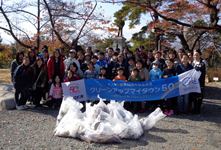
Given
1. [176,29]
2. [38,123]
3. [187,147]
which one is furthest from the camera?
[176,29]

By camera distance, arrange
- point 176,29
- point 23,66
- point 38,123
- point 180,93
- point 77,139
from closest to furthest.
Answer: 1. point 77,139
2. point 38,123
3. point 180,93
4. point 23,66
5. point 176,29

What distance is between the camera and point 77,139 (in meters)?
3.50

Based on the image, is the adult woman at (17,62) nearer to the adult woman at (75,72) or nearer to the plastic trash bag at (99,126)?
the adult woman at (75,72)

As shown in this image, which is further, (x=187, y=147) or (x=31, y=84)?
(x=31, y=84)

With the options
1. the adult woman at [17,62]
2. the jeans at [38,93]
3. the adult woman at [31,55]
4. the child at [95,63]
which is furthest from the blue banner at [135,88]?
the adult woman at [17,62]

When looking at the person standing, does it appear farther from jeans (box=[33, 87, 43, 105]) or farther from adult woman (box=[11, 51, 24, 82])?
adult woman (box=[11, 51, 24, 82])

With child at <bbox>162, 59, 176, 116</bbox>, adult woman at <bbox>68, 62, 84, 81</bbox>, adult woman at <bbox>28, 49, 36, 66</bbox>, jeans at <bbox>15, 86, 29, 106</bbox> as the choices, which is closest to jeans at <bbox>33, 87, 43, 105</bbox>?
jeans at <bbox>15, 86, 29, 106</bbox>

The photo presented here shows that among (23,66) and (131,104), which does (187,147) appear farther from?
(23,66)

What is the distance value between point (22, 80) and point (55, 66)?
108cm

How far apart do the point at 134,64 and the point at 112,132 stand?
10.1ft

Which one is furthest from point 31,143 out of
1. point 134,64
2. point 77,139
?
point 134,64

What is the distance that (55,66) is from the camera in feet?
19.3

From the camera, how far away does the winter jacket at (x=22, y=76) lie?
5.50 m

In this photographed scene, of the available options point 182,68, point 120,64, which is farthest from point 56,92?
point 182,68
